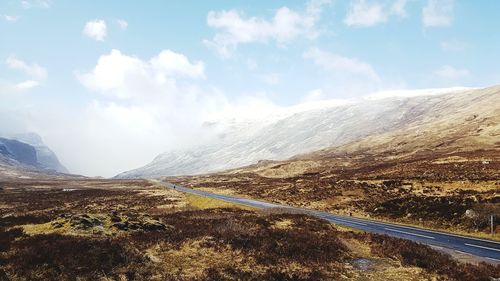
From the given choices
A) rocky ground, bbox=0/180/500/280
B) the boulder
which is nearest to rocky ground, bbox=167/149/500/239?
the boulder

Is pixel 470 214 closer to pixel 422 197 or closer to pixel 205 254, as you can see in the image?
pixel 422 197

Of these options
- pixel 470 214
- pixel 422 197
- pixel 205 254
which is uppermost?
pixel 422 197

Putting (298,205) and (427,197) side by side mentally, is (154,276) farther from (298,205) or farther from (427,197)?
(298,205)

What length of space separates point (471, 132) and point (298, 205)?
4770 inches

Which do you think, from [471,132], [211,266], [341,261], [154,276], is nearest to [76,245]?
Result: [154,276]

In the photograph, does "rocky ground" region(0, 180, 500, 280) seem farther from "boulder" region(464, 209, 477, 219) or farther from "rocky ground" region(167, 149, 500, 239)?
"rocky ground" region(167, 149, 500, 239)

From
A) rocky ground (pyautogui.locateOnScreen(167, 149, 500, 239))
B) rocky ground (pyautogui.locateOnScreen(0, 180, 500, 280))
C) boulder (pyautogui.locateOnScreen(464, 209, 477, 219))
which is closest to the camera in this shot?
rocky ground (pyautogui.locateOnScreen(0, 180, 500, 280))

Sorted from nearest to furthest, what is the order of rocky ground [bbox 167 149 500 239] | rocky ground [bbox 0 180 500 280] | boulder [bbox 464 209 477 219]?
rocky ground [bbox 0 180 500 280] → boulder [bbox 464 209 477 219] → rocky ground [bbox 167 149 500 239]

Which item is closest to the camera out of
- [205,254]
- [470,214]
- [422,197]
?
[205,254]

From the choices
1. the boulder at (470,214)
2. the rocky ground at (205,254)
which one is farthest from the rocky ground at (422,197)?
the rocky ground at (205,254)

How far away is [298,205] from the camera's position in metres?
59.8

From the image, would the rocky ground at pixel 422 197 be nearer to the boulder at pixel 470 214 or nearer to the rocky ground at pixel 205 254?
the boulder at pixel 470 214

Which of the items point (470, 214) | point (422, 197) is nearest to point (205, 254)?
point (470, 214)

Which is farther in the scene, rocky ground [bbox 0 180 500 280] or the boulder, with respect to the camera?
the boulder
